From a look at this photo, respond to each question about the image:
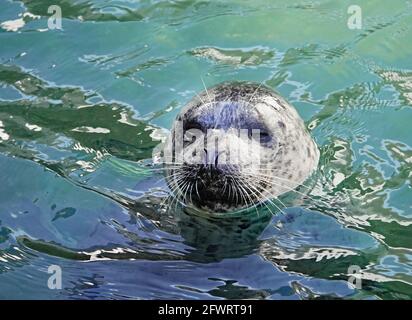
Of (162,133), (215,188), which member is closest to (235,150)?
(215,188)

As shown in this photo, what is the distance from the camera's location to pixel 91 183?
20.4ft

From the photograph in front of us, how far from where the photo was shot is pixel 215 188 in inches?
208

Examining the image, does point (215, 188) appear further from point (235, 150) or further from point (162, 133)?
point (162, 133)

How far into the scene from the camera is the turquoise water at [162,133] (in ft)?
16.8

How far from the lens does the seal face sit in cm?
525

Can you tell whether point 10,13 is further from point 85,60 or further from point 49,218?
point 49,218

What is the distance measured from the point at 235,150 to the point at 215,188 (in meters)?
0.26

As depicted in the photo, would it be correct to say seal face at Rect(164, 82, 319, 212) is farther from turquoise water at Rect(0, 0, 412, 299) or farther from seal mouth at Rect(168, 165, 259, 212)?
turquoise water at Rect(0, 0, 412, 299)

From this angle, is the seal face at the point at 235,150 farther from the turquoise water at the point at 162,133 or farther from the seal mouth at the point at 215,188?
the turquoise water at the point at 162,133

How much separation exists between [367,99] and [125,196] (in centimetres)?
232

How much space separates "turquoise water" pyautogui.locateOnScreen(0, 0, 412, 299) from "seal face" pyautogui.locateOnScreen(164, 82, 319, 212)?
0.18 m

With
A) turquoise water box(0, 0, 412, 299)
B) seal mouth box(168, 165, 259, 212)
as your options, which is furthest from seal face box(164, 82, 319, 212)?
turquoise water box(0, 0, 412, 299)
